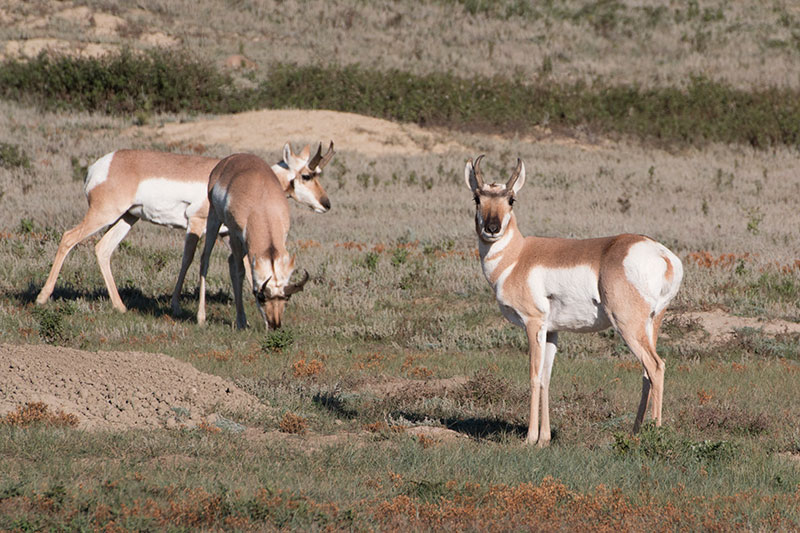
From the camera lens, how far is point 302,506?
19.3 ft

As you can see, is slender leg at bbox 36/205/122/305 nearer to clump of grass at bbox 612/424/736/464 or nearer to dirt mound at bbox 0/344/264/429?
dirt mound at bbox 0/344/264/429

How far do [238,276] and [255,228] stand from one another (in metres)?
1.88

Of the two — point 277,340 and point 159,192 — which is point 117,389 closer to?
point 277,340

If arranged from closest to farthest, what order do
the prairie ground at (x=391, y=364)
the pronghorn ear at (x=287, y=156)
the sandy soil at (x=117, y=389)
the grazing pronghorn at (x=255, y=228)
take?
the prairie ground at (x=391, y=364) < the sandy soil at (x=117, y=389) < the grazing pronghorn at (x=255, y=228) < the pronghorn ear at (x=287, y=156)

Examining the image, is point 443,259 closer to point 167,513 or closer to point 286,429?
point 286,429

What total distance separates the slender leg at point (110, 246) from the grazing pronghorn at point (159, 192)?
0.07ft

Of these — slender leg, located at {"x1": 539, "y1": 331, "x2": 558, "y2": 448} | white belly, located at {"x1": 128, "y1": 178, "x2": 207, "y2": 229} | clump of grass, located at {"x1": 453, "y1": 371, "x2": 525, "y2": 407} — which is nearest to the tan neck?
white belly, located at {"x1": 128, "y1": 178, "x2": 207, "y2": 229}

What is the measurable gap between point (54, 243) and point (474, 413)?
11535mm

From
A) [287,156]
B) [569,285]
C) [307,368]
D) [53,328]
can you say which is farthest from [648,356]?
[287,156]

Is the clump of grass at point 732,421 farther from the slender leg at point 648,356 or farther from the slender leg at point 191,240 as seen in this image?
the slender leg at point 191,240

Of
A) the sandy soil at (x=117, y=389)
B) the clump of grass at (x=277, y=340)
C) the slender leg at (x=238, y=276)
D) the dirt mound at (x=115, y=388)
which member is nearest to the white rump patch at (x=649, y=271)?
the sandy soil at (x=117, y=389)

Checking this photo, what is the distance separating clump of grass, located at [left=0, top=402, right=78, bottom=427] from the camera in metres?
7.84

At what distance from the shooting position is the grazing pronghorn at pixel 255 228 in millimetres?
11617

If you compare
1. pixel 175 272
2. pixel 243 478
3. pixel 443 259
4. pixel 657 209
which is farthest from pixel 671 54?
pixel 243 478
